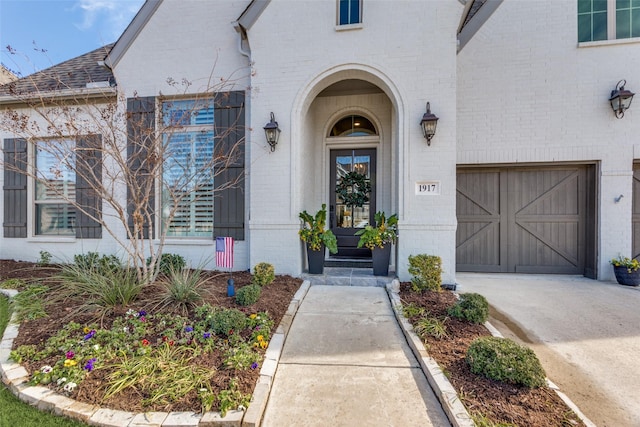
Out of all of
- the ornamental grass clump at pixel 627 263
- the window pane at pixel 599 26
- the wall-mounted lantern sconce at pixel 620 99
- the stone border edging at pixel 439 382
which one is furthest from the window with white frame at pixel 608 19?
the stone border edging at pixel 439 382

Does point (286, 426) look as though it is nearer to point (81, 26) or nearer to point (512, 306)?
point (512, 306)

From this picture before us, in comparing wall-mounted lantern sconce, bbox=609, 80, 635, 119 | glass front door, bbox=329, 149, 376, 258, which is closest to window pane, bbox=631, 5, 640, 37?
wall-mounted lantern sconce, bbox=609, 80, 635, 119

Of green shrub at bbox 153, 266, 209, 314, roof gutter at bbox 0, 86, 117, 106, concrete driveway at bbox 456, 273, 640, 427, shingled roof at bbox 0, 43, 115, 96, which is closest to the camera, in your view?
concrete driveway at bbox 456, 273, 640, 427

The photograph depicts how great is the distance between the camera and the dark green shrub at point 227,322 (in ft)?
8.57

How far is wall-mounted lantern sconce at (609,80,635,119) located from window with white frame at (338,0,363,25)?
4563mm

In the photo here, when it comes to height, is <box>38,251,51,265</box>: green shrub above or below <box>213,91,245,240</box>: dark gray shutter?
below

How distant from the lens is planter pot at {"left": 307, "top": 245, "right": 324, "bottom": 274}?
464cm

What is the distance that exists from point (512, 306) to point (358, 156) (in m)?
3.79

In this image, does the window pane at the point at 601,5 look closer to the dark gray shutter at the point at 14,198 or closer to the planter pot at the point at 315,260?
the planter pot at the point at 315,260

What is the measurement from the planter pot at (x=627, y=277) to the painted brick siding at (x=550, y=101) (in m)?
0.22

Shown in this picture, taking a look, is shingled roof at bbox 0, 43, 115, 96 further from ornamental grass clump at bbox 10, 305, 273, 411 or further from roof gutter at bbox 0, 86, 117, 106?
ornamental grass clump at bbox 10, 305, 273, 411

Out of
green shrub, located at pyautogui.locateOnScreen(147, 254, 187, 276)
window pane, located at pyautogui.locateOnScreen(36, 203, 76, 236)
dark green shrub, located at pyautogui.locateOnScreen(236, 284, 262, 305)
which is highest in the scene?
window pane, located at pyautogui.locateOnScreen(36, 203, 76, 236)

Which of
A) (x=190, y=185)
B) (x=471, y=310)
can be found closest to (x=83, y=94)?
(x=190, y=185)

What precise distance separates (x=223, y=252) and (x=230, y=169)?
1874 millimetres
